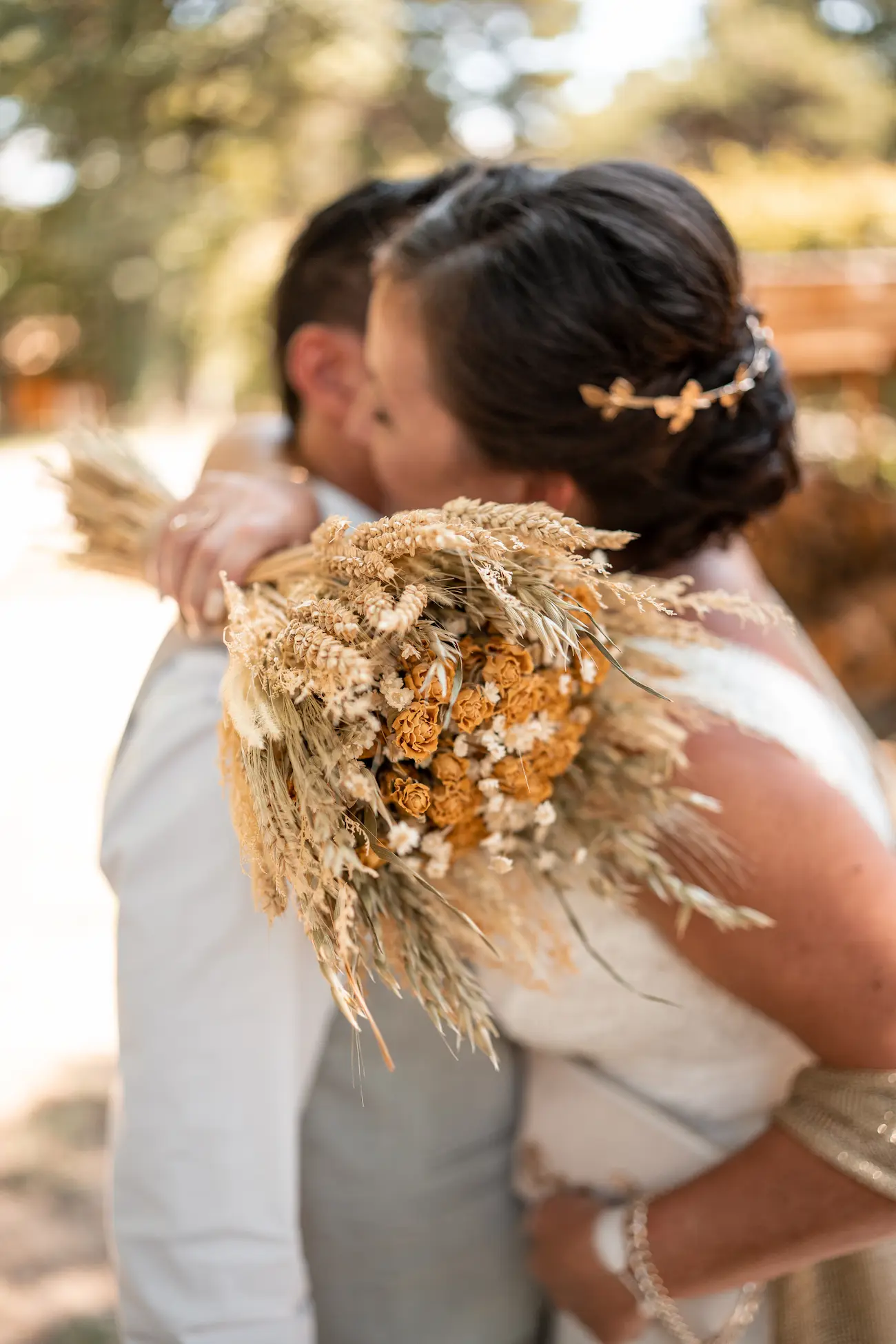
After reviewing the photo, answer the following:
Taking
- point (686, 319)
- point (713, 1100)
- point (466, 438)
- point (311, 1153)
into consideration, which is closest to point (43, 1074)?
point (311, 1153)

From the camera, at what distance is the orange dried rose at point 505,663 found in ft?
3.26

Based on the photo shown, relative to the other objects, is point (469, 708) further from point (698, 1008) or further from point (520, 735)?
point (698, 1008)

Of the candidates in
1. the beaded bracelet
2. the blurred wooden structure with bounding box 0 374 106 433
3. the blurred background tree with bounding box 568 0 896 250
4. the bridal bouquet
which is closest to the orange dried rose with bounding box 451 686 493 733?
the bridal bouquet

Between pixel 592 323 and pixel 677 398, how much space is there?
0.14 m

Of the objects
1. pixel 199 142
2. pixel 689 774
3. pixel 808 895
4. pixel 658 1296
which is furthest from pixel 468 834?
pixel 199 142

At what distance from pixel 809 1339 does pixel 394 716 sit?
1064mm

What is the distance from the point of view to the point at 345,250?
1972mm

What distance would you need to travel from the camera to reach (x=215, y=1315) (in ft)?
4.15

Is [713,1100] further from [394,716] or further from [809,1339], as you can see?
[394,716]

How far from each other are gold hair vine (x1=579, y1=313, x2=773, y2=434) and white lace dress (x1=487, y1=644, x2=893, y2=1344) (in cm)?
28

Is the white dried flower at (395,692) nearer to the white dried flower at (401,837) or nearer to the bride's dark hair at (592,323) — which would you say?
the white dried flower at (401,837)

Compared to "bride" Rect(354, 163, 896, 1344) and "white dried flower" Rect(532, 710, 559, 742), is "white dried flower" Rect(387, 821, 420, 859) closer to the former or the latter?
"white dried flower" Rect(532, 710, 559, 742)

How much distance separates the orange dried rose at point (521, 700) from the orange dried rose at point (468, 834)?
0.13 metres

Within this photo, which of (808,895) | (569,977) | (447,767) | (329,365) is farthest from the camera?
(329,365)
